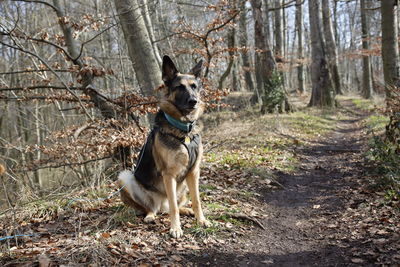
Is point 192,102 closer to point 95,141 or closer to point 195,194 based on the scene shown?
point 195,194

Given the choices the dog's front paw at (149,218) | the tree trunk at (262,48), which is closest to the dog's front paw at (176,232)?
the dog's front paw at (149,218)

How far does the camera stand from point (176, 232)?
12.6 feet

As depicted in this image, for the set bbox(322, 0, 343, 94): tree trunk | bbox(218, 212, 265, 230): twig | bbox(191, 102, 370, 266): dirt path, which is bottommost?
bbox(191, 102, 370, 266): dirt path

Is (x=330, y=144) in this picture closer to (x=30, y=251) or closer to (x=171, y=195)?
(x=171, y=195)

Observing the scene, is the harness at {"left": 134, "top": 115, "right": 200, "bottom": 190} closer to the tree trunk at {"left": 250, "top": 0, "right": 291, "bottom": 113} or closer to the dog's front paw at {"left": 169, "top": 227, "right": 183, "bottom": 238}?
the dog's front paw at {"left": 169, "top": 227, "right": 183, "bottom": 238}

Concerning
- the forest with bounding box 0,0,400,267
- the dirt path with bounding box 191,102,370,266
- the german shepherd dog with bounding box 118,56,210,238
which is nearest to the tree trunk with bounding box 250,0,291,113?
the forest with bounding box 0,0,400,267

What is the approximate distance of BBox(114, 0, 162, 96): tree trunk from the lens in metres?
6.23

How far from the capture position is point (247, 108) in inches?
603

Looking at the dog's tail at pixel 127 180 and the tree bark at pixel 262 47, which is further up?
the tree bark at pixel 262 47

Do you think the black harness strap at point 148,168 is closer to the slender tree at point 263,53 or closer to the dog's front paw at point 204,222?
the dog's front paw at point 204,222

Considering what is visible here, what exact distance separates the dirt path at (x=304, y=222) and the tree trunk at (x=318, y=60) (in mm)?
8599

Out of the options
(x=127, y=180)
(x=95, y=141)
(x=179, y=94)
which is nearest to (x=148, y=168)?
(x=127, y=180)

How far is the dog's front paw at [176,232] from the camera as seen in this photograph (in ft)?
12.6

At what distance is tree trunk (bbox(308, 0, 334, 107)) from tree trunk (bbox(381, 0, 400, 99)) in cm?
723
